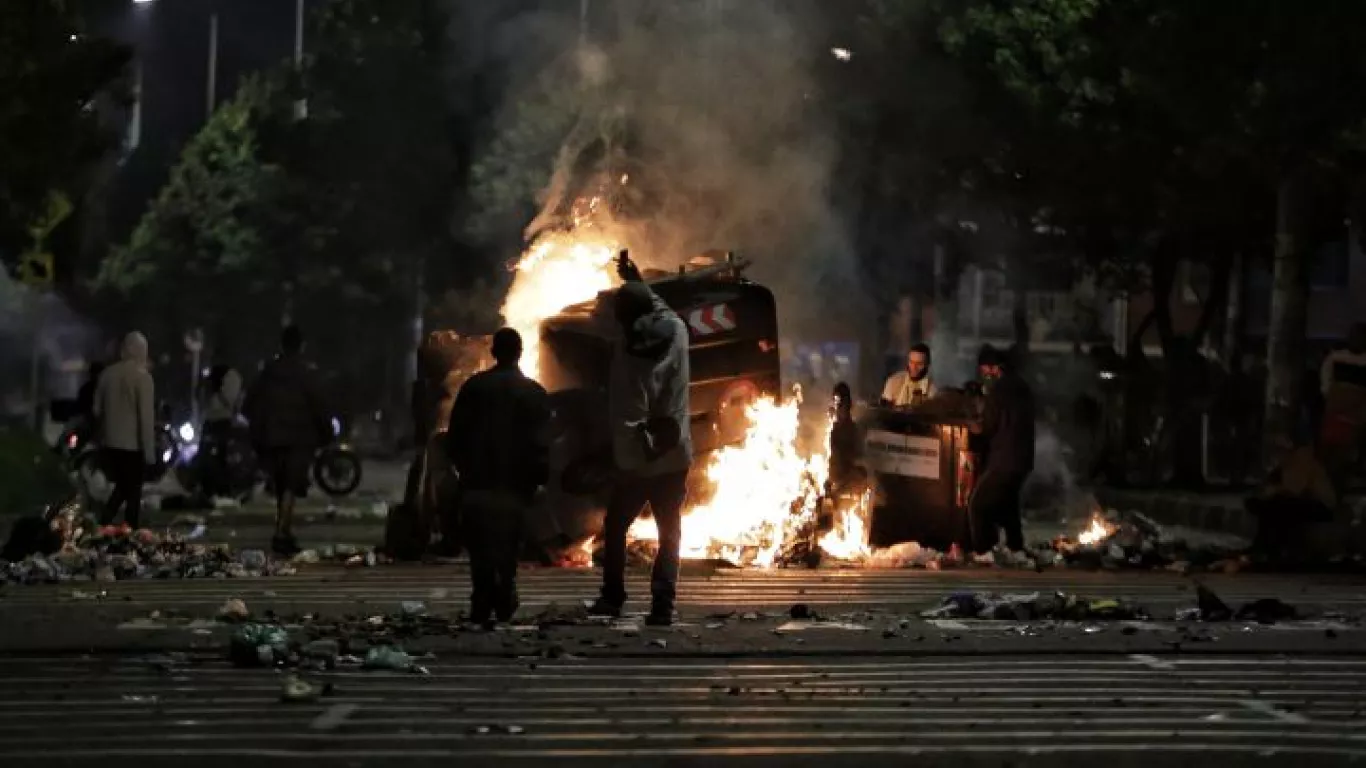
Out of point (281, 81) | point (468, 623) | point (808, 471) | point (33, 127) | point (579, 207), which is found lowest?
point (468, 623)

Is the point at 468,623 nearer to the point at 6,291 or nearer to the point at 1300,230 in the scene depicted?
the point at 1300,230

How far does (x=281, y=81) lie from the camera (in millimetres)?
56969

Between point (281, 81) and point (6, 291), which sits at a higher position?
point (281, 81)

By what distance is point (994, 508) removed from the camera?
16438 mm

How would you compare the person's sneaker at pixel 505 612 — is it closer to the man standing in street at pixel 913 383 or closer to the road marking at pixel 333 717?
the road marking at pixel 333 717

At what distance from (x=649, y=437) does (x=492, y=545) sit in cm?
94

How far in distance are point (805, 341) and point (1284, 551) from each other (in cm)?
1574

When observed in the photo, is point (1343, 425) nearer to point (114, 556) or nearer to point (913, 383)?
point (913, 383)

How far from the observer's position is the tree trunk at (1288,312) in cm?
2495

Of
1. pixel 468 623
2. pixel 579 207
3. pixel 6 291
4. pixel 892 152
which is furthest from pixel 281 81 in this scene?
pixel 468 623

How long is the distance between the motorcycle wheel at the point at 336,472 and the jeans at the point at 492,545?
15784 millimetres

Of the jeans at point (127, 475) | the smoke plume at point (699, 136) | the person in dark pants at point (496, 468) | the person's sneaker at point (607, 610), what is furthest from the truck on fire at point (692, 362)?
the jeans at point (127, 475)

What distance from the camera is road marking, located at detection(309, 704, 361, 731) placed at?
8.60 meters

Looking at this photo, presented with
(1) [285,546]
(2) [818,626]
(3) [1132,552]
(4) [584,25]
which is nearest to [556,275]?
(1) [285,546]
